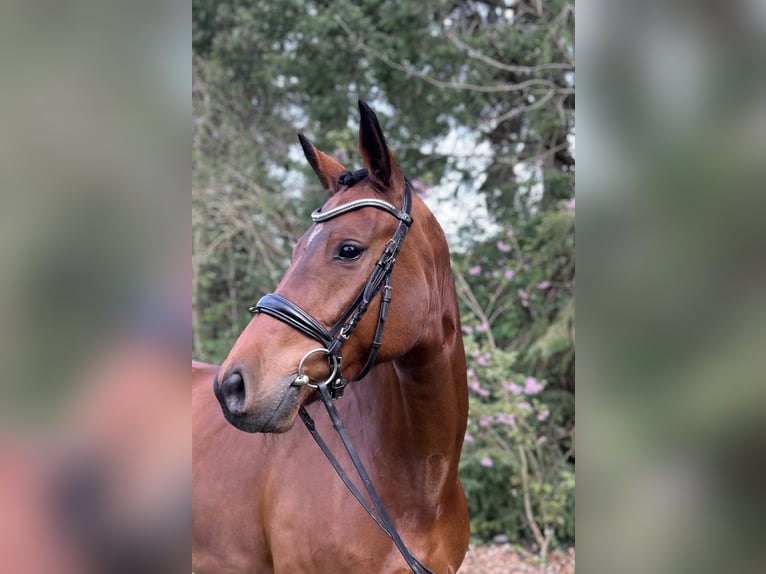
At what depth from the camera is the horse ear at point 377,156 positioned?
172 cm

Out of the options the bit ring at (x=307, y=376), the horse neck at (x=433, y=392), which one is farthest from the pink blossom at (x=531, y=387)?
the bit ring at (x=307, y=376)

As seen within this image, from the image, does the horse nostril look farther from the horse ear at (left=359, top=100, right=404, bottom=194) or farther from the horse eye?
the horse ear at (left=359, top=100, right=404, bottom=194)

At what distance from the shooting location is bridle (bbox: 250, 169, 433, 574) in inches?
62.1

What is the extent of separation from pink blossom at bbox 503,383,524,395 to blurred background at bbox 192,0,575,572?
0.04ft

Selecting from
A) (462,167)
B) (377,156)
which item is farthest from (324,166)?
(462,167)

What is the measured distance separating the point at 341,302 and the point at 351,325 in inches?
2.8
